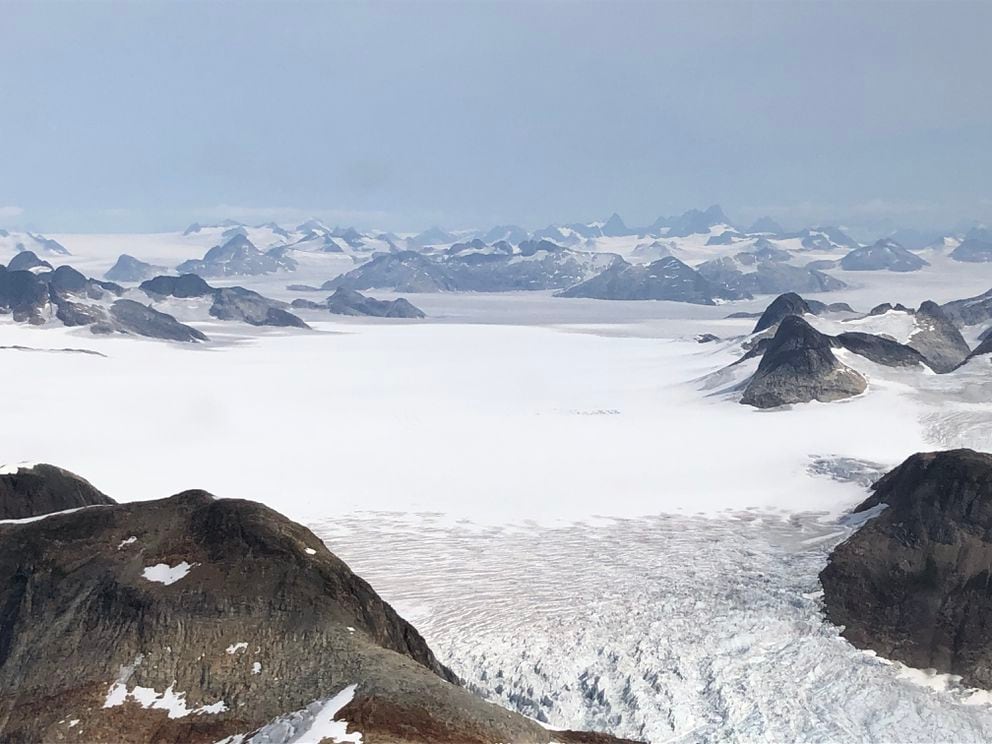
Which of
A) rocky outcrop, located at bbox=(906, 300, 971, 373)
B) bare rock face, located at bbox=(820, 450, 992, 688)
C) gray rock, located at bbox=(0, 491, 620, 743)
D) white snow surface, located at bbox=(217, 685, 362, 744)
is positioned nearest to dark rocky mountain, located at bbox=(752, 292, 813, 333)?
rocky outcrop, located at bbox=(906, 300, 971, 373)

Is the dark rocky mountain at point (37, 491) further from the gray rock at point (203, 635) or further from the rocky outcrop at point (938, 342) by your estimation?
the rocky outcrop at point (938, 342)

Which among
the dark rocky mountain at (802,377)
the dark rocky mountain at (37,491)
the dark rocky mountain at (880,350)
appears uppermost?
the dark rocky mountain at (880,350)

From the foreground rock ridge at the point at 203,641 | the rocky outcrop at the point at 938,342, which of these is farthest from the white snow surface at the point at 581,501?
the rocky outcrop at the point at 938,342

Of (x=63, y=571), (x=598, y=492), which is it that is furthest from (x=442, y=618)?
(x=598, y=492)

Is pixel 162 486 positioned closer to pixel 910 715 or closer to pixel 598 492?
pixel 598 492

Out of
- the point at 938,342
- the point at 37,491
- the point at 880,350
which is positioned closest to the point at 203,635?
the point at 37,491

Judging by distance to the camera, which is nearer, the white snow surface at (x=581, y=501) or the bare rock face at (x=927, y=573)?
the white snow surface at (x=581, y=501)
